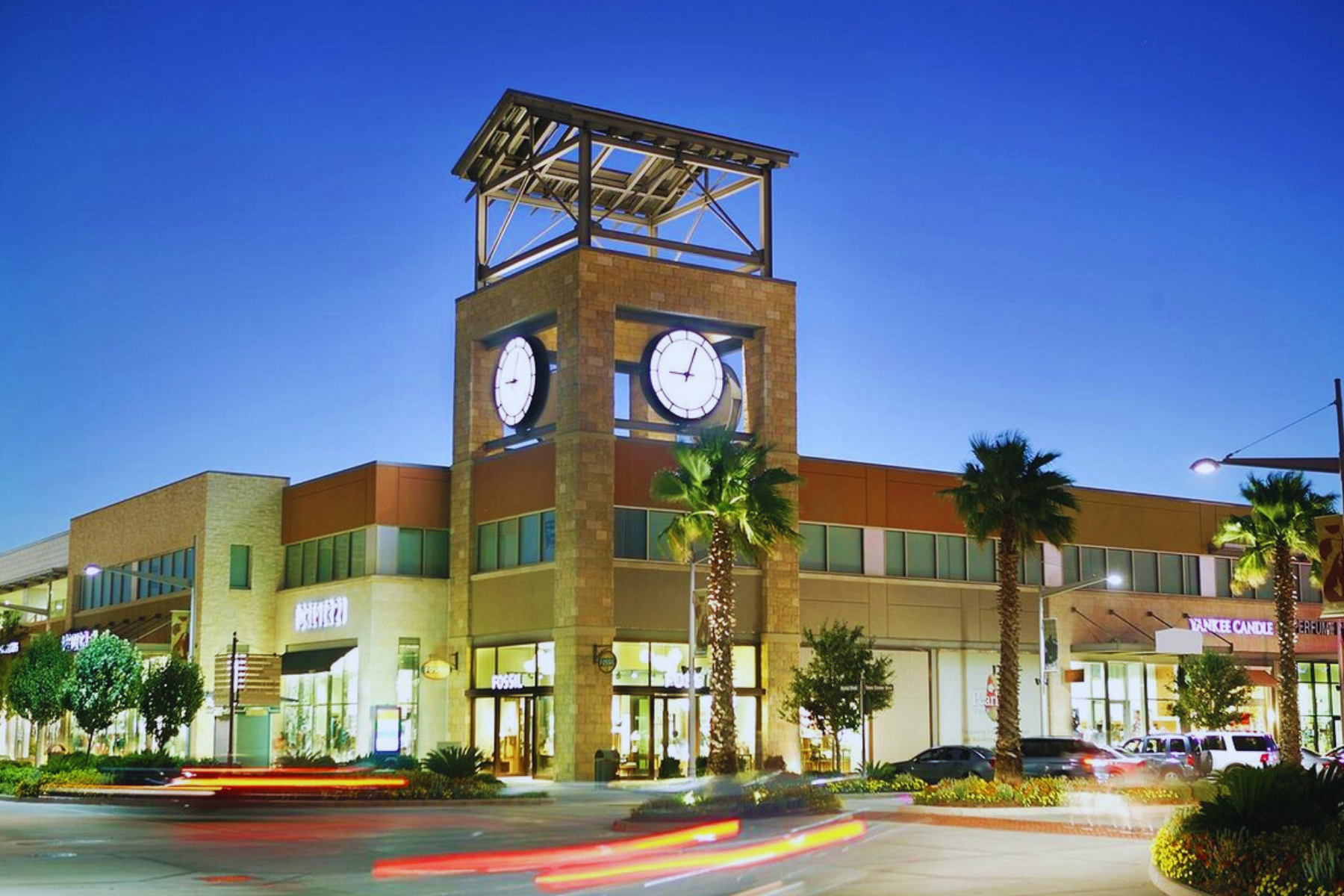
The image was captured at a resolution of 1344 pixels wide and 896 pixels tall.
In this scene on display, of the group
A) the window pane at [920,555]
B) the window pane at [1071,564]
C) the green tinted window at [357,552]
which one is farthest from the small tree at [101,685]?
the window pane at [1071,564]

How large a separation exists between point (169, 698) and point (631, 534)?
15680 mm

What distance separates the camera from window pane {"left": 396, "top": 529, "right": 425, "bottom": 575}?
55531 millimetres

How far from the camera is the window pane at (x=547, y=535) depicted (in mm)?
51375

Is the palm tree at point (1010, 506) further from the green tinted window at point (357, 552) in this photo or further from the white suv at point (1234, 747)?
the green tinted window at point (357, 552)

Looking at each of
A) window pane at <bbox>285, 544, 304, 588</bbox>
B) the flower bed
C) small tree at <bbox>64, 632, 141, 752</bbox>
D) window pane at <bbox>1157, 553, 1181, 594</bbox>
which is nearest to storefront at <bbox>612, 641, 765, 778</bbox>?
window pane at <bbox>285, 544, 304, 588</bbox>

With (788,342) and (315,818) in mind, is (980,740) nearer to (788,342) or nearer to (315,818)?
(788,342)

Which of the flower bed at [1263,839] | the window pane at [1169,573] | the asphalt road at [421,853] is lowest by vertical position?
the asphalt road at [421,853]

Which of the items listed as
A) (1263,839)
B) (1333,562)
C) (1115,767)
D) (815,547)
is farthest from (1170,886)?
(815,547)

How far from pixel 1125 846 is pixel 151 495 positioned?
5050 centimetres

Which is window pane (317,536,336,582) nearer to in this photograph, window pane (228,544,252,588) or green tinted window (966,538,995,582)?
window pane (228,544,252,588)

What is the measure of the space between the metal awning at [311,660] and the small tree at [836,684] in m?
15.1

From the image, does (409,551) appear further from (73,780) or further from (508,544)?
(73,780)

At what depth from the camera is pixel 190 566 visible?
6259 cm

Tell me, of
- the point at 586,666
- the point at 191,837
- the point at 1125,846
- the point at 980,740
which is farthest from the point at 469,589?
the point at 1125,846
